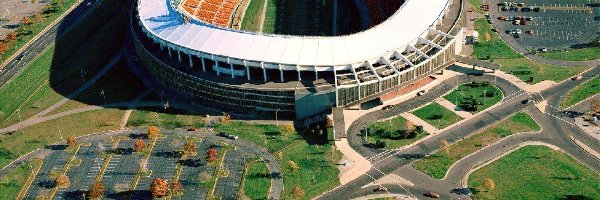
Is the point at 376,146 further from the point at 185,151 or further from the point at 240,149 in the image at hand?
the point at 185,151

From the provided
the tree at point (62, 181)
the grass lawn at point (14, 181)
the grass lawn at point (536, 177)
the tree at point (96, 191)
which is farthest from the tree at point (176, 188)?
the grass lawn at point (536, 177)

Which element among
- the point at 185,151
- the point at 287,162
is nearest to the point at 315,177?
the point at 287,162

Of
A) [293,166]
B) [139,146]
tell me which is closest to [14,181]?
[139,146]

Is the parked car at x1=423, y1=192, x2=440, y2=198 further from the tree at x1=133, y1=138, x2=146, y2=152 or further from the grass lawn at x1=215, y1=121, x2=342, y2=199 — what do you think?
the tree at x1=133, y1=138, x2=146, y2=152

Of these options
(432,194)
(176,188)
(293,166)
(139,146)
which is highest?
(139,146)

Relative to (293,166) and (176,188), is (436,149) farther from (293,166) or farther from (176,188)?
(176,188)

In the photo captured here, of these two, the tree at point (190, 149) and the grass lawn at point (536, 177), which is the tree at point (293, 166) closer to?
the tree at point (190, 149)

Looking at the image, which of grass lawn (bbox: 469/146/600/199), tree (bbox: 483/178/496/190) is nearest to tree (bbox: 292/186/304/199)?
grass lawn (bbox: 469/146/600/199)
